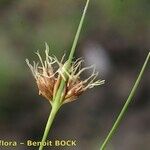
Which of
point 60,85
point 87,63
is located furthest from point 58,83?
point 87,63

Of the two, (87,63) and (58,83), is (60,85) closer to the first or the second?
(58,83)

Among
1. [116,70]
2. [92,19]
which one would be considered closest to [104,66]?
[116,70]

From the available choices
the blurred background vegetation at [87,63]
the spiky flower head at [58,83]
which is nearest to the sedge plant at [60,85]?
the spiky flower head at [58,83]

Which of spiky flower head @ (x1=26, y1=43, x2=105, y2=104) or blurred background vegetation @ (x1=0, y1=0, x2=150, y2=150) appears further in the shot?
blurred background vegetation @ (x1=0, y1=0, x2=150, y2=150)

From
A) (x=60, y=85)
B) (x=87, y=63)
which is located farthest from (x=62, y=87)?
(x=87, y=63)

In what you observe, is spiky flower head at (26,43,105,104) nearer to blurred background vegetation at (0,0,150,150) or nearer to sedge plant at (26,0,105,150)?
sedge plant at (26,0,105,150)

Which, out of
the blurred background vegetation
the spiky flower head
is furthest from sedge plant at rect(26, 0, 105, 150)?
the blurred background vegetation

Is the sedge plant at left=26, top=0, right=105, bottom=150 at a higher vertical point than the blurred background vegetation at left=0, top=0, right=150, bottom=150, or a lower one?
higher

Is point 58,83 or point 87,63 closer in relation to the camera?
point 58,83

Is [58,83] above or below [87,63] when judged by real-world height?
above

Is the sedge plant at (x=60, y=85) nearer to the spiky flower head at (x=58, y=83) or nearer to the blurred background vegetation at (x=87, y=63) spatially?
the spiky flower head at (x=58, y=83)
